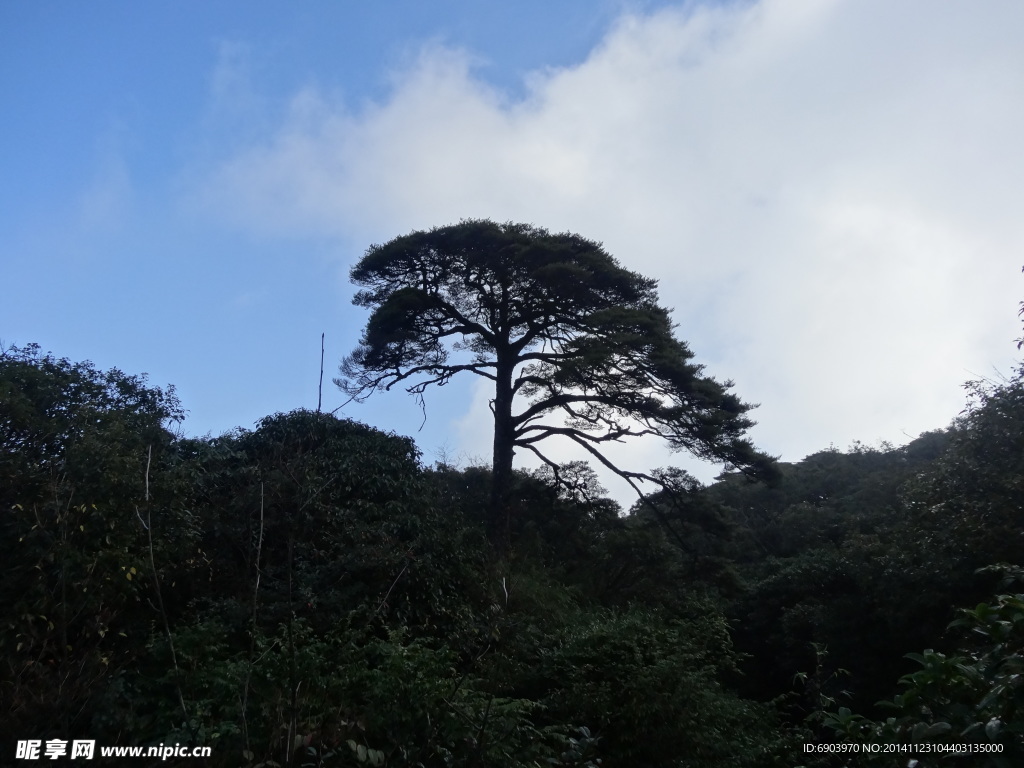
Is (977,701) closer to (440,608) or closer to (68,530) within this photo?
(68,530)

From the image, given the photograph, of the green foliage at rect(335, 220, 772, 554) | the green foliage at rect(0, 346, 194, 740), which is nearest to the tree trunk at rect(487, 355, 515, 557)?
the green foliage at rect(335, 220, 772, 554)

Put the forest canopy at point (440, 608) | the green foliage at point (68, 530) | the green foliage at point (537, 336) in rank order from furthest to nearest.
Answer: the green foliage at point (537, 336), the green foliage at point (68, 530), the forest canopy at point (440, 608)

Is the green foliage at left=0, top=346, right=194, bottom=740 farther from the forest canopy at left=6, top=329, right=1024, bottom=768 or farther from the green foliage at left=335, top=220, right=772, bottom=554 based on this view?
the green foliage at left=335, top=220, right=772, bottom=554

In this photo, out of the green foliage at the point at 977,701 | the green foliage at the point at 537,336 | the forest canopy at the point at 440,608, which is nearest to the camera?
the green foliage at the point at 977,701

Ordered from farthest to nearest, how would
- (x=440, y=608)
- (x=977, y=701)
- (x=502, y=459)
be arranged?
(x=502, y=459)
(x=440, y=608)
(x=977, y=701)

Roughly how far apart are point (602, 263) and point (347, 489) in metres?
7.61

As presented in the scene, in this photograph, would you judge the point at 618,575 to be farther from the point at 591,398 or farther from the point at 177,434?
the point at 177,434

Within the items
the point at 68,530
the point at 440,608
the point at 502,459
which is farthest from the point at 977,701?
the point at 502,459

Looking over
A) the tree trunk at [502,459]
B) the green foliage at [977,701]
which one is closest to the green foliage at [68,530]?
the green foliage at [977,701]

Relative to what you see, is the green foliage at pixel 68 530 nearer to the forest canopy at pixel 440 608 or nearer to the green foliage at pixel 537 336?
the forest canopy at pixel 440 608

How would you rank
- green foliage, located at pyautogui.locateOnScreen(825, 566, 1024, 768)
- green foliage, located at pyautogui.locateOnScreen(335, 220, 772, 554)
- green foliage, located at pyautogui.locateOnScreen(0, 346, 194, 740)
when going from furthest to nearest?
1. green foliage, located at pyautogui.locateOnScreen(335, 220, 772, 554)
2. green foliage, located at pyautogui.locateOnScreen(0, 346, 194, 740)
3. green foliage, located at pyautogui.locateOnScreen(825, 566, 1024, 768)

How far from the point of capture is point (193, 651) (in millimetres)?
7484

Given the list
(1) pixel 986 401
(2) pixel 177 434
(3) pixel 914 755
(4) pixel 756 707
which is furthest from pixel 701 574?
(3) pixel 914 755

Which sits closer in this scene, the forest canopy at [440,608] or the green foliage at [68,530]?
the forest canopy at [440,608]
